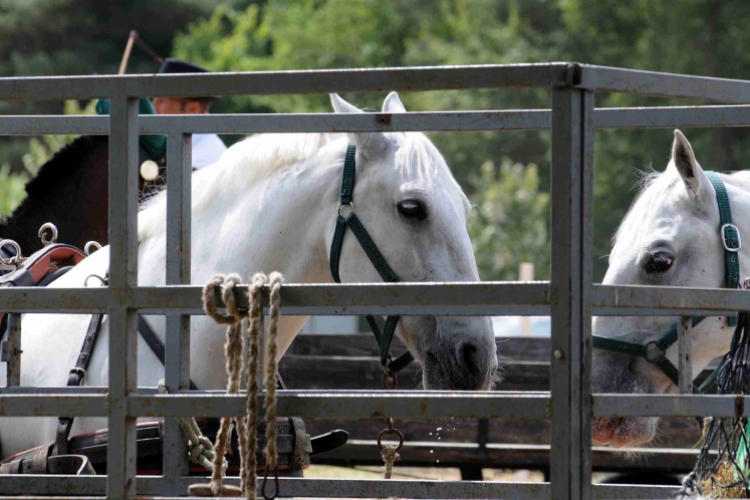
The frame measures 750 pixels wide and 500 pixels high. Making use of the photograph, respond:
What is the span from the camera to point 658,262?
10.4ft

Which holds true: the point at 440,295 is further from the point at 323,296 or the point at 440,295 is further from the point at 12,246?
the point at 12,246

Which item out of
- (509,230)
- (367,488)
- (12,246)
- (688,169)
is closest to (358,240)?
(367,488)

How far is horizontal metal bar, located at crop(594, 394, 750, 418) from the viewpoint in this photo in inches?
71.3

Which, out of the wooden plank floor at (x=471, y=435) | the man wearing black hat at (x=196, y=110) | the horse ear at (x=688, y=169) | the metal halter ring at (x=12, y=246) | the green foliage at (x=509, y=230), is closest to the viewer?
the horse ear at (x=688, y=169)

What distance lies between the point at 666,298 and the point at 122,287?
105cm

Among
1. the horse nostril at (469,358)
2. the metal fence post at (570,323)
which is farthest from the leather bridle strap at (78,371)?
the metal fence post at (570,323)

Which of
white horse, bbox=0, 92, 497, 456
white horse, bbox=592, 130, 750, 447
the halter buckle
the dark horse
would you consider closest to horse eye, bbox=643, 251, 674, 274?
white horse, bbox=592, 130, 750, 447

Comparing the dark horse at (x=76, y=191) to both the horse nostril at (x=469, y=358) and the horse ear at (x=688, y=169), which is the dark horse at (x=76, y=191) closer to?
the horse nostril at (x=469, y=358)

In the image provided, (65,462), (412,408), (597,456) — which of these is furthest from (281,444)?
(597,456)

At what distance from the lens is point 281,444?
2.78 m

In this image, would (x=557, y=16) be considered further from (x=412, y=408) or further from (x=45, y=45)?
(x=412, y=408)

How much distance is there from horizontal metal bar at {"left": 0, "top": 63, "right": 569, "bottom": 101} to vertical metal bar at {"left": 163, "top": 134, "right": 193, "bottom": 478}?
0.69 meters

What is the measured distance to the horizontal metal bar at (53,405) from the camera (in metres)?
1.90

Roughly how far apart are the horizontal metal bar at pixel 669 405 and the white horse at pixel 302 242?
96 cm
